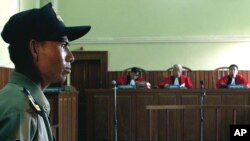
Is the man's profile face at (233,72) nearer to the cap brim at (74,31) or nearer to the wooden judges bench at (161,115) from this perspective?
the wooden judges bench at (161,115)

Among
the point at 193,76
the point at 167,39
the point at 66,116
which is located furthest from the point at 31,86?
the point at 167,39

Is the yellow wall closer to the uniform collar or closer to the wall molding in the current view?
the wall molding

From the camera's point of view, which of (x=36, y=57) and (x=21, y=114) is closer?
(x=21, y=114)

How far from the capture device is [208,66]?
10.7 m

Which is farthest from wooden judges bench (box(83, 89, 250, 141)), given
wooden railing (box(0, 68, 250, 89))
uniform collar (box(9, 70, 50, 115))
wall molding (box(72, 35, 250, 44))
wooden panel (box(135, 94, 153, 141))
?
uniform collar (box(9, 70, 50, 115))

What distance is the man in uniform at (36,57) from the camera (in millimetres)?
1040

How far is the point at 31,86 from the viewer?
44.0 inches

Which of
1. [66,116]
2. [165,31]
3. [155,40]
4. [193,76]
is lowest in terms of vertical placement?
[66,116]

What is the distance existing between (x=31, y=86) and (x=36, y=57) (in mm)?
86

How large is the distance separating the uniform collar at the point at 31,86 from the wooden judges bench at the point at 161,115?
6988 mm

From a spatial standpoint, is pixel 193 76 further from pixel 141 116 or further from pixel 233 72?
pixel 141 116

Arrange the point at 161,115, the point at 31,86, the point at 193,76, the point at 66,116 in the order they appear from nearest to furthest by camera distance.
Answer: the point at 31,86
the point at 66,116
the point at 161,115
the point at 193,76

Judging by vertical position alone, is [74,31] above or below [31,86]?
above

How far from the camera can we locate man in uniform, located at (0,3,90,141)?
1040 millimetres
